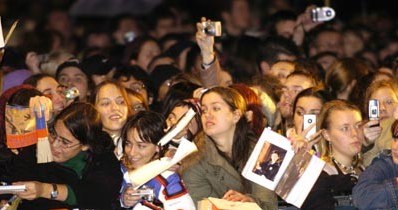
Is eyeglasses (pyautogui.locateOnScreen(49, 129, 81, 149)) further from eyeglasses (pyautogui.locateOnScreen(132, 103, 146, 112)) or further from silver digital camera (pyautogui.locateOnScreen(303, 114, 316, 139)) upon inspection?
silver digital camera (pyautogui.locateOnScreen(303, 114, 316, 139))

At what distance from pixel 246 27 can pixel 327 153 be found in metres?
8.73

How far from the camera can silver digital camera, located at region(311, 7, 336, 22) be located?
47.3ft

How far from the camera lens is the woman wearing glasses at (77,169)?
33.2 ft

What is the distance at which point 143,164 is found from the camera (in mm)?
10414

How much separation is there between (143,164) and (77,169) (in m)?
0.48

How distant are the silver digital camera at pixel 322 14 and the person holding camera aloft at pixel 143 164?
4234mm

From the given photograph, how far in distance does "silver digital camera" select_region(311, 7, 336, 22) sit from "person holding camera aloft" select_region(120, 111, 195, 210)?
4234 millimetres

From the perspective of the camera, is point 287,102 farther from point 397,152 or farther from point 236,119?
point 397,152

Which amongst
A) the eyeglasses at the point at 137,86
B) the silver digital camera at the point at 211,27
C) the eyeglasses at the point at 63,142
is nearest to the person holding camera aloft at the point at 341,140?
the silver digital camera at the point at 211,27

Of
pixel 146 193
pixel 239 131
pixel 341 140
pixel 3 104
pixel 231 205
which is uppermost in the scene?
pixel 3 104

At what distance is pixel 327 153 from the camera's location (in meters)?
10.6

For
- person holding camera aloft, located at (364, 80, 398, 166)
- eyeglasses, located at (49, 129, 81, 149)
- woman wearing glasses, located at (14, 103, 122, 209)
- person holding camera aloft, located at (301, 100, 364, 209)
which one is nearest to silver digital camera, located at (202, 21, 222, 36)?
person holding camera aloft, located at (364, 80, 398, 166)

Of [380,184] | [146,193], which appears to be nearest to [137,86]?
[146,193]

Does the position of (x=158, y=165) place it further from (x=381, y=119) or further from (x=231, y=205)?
(x=381, y=119)
